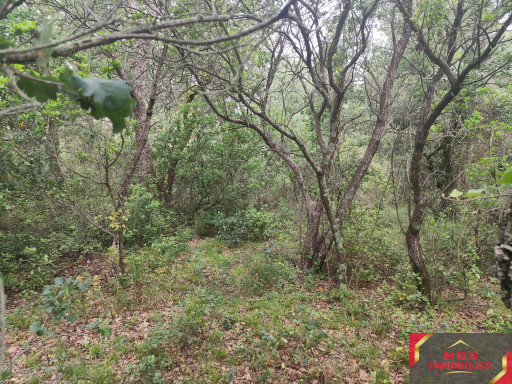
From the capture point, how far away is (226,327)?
3.41 metres

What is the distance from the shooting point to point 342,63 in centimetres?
498

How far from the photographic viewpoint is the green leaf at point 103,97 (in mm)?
657

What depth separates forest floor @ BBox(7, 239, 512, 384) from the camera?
2.68 metres

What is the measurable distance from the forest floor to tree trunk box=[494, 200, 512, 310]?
2240 mm

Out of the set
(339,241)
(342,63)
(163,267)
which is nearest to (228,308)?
(163,267)

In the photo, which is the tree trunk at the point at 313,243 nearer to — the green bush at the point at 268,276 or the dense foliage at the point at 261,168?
the dense foliage at the point at 261,168

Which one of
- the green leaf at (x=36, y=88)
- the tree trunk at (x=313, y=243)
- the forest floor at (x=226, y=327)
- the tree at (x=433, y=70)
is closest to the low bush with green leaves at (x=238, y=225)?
the tree trunk at (x=313, y=243)

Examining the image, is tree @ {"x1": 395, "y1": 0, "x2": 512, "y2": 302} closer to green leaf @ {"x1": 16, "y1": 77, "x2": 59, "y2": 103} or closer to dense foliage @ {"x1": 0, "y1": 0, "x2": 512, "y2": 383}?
dense foliage @ {"x1": 0, "y1": 0, "x2": 512, "y2": 383}

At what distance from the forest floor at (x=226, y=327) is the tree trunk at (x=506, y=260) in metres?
2.24

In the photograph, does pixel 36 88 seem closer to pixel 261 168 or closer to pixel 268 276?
pixel 268 276

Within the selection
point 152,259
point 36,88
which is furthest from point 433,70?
point 152,259

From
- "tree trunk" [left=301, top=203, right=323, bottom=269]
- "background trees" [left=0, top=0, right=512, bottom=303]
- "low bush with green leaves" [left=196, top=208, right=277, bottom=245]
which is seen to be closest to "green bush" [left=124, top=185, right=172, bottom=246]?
"background trees" [left=0, top=0, right=512, bottom=303]

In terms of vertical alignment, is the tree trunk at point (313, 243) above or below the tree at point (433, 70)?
below

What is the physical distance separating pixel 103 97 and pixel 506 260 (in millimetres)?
1476
